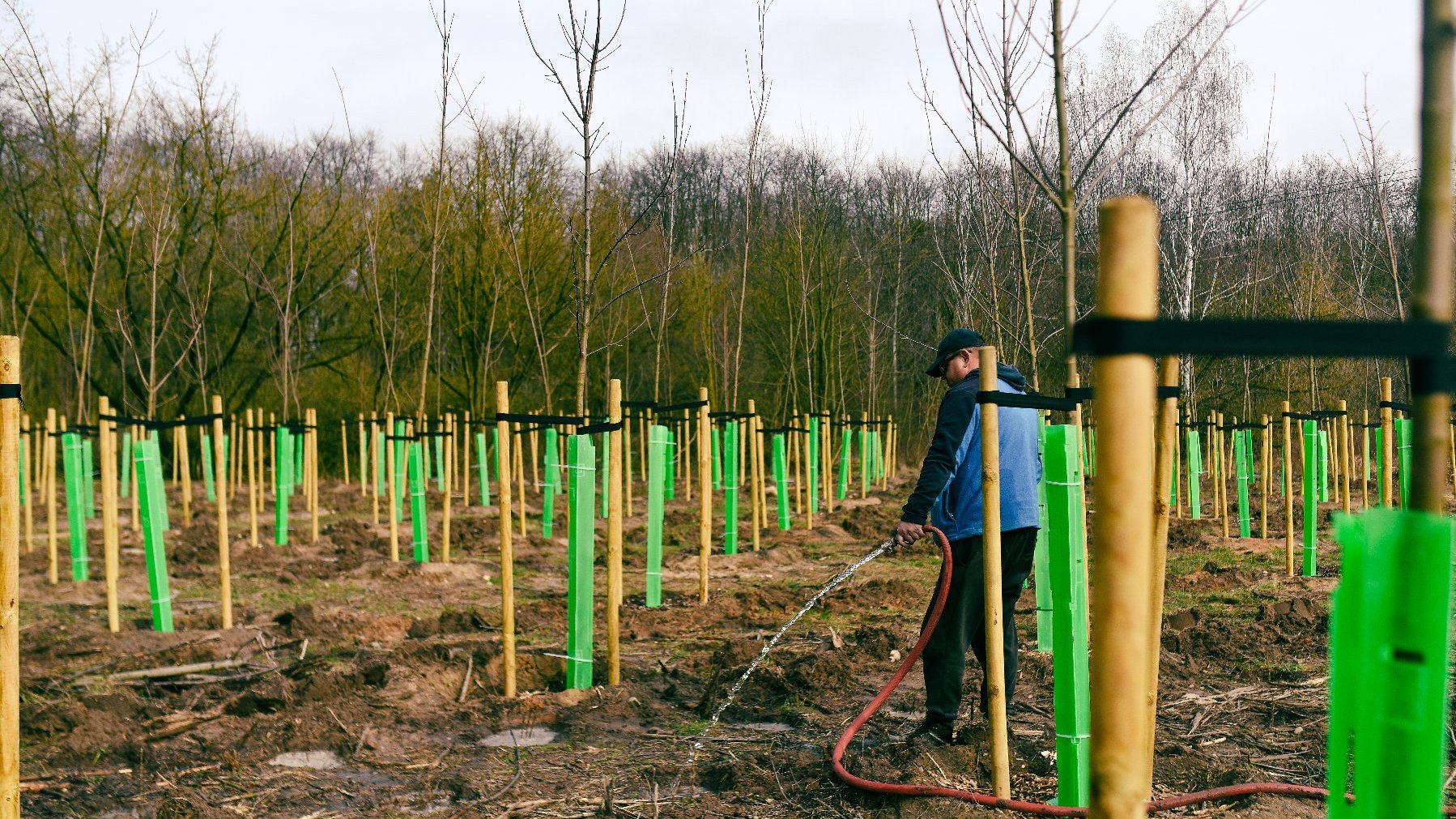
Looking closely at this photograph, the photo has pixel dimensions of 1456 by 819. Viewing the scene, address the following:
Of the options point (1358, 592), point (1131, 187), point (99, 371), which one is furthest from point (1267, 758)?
point (99, 371)

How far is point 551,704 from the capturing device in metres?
5.27

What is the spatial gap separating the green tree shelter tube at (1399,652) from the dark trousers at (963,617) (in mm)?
2922

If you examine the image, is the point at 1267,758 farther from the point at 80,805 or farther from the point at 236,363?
the point at 236,363

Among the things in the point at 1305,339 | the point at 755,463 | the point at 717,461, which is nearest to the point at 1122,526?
the point at 1305,339

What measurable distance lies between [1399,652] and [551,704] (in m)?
4.54

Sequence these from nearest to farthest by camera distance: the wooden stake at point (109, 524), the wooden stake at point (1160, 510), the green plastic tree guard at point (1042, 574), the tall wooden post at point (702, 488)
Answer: the wooden stake at point (1160, 510)
the green plastic tree guard at point (1042, 574)
the wooden stake at point (109, 524)
the tall wooden post at point (702, 488)

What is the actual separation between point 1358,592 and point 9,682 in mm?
3223

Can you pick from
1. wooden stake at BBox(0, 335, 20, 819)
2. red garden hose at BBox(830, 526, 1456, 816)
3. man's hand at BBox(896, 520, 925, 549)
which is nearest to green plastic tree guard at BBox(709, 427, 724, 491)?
man's hand at BBox(896, 520, 925, 549)

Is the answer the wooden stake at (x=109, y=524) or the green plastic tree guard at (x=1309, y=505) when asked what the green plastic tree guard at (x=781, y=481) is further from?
the wooden stake at (x=109, y=524)

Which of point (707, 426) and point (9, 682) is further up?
point (707, 426)

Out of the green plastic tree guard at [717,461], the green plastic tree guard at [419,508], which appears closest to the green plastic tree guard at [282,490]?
the green plastic tree guard at [419,508]

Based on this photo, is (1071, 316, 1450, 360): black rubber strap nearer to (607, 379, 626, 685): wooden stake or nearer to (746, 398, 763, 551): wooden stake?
(607, 379, 626, 685): wooden stake

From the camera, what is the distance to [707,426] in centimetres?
804

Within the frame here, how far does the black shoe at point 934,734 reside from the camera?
430cm
